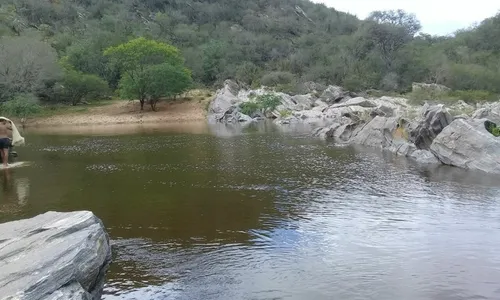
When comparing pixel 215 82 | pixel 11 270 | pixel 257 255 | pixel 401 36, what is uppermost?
pixel 401 36

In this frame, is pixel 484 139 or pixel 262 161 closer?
pixel 484 139

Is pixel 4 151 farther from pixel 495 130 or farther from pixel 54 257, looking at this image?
pixel 495 130

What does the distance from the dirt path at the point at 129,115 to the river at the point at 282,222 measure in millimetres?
38158

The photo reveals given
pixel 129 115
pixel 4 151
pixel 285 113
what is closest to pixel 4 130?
pixel 4 151

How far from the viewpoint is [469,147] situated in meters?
23.3

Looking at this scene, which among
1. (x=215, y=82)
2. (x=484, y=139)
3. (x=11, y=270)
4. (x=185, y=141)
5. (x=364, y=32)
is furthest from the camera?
(x=364, y=32)

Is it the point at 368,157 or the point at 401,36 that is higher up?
the point at 401,36

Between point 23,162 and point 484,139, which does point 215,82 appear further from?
point 484,139

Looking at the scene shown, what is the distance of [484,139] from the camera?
22766mm

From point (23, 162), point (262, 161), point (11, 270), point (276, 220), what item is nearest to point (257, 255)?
point (276, 220)

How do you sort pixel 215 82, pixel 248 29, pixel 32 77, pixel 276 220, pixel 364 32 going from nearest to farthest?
pixel 276 220, pixel 32 77, pixel 215 82, pixel 364 32, pixel 248 29

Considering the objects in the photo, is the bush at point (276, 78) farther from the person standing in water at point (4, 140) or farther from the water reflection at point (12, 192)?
the water reflection at point (12, 192)

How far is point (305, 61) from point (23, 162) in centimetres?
7977

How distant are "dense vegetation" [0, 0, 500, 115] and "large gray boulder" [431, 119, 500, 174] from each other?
4887 centimetres
